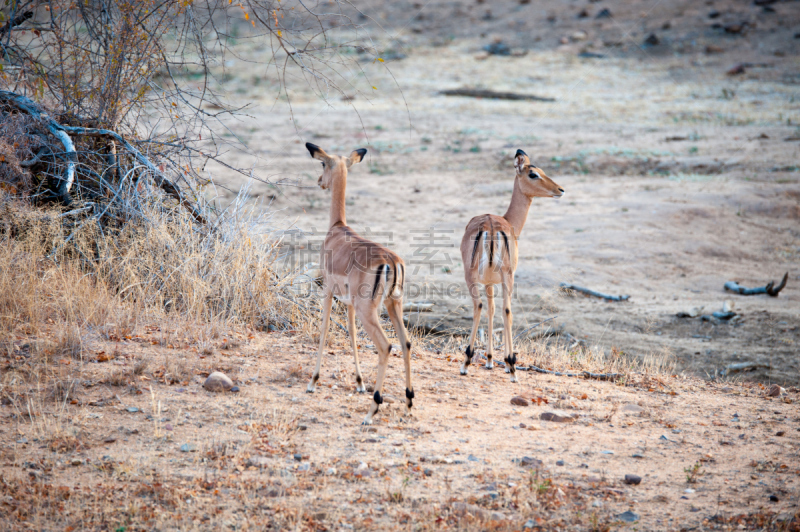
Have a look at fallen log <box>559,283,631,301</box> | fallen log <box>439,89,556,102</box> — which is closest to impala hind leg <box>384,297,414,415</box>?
fallen log <box>559,283,631,301</box>

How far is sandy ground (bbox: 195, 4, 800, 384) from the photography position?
9.68 meters

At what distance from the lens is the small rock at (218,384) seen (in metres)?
5.42

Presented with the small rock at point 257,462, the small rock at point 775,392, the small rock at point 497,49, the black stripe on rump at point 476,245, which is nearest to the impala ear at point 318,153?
the black stripe on rump at point 476,245

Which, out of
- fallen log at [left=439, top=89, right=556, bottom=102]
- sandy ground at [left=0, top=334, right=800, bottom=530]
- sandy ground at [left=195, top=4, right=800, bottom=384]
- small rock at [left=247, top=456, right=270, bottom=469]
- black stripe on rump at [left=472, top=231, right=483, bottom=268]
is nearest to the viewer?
sandy ground at [left=0, top=334, right=800, bottom=530]

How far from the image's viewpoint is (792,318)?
31.6ft

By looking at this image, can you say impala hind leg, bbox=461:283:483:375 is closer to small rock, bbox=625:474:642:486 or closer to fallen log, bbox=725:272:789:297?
small rock, bbox=625:474:642:486

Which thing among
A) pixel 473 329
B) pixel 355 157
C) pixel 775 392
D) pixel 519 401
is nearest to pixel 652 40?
pixel 775 392

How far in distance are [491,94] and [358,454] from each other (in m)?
25.1

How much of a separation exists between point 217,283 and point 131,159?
2022mm

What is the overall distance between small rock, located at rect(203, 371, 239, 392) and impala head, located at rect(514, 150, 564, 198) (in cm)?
432

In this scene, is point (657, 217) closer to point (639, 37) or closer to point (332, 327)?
point (332, 327)

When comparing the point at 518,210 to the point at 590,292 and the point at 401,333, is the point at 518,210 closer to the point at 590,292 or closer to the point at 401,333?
the point at 590,292

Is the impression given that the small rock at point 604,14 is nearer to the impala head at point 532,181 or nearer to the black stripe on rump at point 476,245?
the impala head at point 532,181

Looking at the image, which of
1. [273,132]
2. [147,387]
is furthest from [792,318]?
[273,132]
